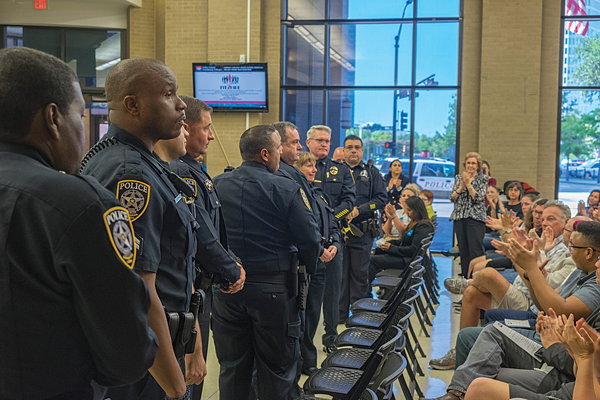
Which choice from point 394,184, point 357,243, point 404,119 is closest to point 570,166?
point 404,119

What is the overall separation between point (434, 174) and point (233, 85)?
4.31m

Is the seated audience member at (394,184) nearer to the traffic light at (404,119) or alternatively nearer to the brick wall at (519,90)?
the traffic light at (404,119)

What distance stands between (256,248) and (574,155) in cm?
890

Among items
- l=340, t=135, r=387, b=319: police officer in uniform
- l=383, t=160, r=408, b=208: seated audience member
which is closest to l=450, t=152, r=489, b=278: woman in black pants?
l=383, t=160, r=408, b=208: seated audience member

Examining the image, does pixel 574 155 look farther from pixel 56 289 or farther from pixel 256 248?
pixel 56 289

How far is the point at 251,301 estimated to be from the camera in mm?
2758

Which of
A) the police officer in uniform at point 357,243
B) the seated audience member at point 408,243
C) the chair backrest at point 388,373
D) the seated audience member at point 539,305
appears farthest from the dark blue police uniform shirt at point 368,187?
the chair backrest at point 388,373

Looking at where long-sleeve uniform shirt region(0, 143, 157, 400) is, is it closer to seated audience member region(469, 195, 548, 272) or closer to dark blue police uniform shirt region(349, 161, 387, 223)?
seated audience member region(469, 195, 548, 272)

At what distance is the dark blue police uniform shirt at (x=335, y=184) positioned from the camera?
5117 mm

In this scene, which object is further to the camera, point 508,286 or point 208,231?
point 508,286

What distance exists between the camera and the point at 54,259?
3.08 ft

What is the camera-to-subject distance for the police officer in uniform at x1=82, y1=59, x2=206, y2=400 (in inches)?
57.2

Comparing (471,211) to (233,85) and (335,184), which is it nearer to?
(335,184)

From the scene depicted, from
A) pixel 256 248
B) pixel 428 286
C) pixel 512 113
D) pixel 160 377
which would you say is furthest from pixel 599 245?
pixel 512 113
